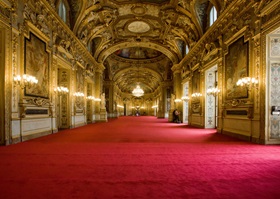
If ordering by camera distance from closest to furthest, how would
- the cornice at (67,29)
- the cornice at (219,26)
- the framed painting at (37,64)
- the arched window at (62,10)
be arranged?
1. the framed painting at (37,64)
2. the cornice at (219,26)
3. the cornice at (67,29)
4. the arched window at (62,10)

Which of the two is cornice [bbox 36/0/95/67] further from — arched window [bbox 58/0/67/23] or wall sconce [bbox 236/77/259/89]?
wall sconce [bbox 236/77/259/89]

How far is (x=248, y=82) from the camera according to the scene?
6.91 meters

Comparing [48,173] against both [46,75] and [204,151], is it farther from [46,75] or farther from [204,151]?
[46,75]

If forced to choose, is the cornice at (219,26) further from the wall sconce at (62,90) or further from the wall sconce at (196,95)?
the wall sconce at (62,90)

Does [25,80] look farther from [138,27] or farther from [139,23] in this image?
[138,27]

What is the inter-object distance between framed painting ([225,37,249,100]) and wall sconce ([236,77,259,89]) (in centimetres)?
25

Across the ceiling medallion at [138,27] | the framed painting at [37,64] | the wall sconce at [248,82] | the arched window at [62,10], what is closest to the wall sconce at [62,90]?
the framed painting at [37,64]

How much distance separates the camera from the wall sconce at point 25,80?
6518mm

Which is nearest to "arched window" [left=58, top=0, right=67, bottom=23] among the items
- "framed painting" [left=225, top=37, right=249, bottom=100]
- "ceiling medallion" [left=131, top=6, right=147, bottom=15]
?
"ceiling medallion" [left=131, top=6, right=147, bottom=15]

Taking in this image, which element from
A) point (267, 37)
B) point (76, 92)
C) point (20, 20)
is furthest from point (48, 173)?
point (76, 92)

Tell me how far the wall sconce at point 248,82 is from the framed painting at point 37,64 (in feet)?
26.8

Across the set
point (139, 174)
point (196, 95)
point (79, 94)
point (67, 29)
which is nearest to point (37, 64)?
point (67, 29)

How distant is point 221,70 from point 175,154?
240 inches

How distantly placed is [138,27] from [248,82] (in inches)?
490
